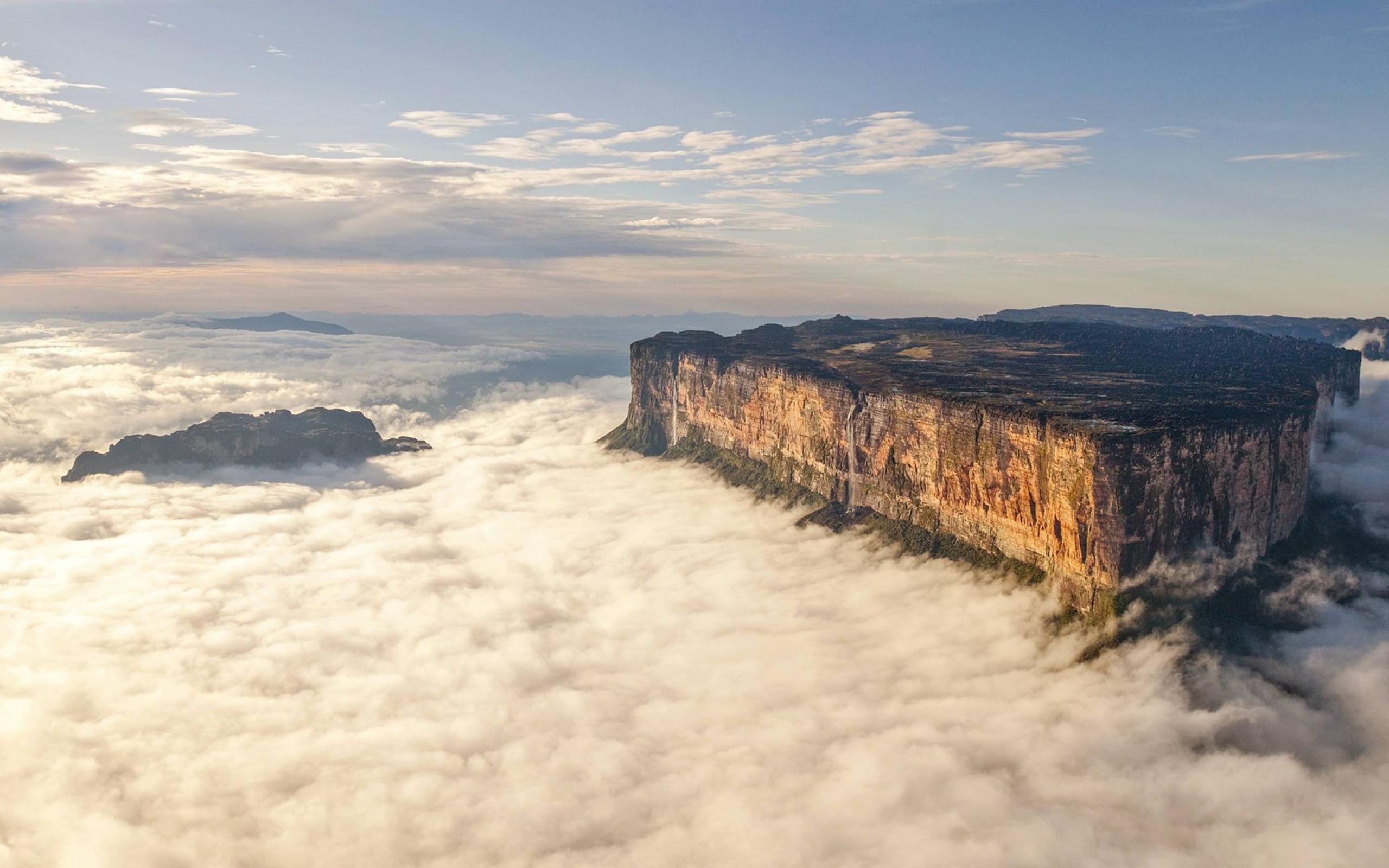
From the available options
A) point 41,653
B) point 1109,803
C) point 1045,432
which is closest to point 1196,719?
point 1109,803

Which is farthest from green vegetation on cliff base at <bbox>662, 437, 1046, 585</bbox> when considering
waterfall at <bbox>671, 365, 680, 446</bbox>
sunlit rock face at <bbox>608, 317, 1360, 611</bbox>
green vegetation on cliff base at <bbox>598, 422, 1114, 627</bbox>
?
waterfall at <bbox>671, 365, 680, 446</bbox>

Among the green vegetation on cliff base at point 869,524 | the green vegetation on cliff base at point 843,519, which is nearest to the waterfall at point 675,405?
the green vegetation on cliff base at point 869,524

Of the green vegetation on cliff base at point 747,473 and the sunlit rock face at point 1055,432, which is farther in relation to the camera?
the green vegetation on cliff base at point 747,473

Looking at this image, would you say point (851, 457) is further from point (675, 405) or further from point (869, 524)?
point (675, 405)

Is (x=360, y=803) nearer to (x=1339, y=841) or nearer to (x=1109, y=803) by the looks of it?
(x=1109, y=803)

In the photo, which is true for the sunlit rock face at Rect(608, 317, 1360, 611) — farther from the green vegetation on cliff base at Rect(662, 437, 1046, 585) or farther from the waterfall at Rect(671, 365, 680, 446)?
the waterfall at Rect(671, 365, 680, 446)

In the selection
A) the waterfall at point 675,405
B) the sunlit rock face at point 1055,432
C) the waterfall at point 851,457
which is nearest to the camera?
the sunlit rock face at point 1055,432

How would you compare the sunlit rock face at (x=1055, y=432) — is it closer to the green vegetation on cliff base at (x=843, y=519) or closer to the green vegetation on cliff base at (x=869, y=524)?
the green vegetation on cliff base at (x=869, y=524)

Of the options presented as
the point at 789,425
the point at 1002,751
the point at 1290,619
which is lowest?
the point at 1002,751

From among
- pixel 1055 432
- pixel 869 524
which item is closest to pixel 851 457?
pixel 869 524
